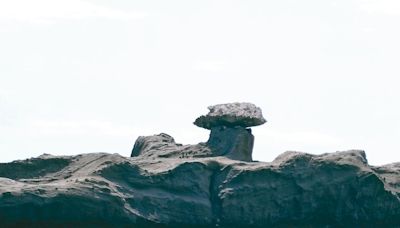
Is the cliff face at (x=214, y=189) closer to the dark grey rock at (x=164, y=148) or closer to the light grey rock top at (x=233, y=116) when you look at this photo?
the dark grey rock at (x=164, y=148)

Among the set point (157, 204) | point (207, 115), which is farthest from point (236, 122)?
point (157, 204)

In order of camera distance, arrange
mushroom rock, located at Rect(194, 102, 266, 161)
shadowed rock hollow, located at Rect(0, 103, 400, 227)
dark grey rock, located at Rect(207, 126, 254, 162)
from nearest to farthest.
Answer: shadowed rock hollow, located at Rect(0, 103, 400, 227), dark grey rock, located at Rect(207, 126, 254, 162), mushroom rock, located at Rect(194, 102, 266, 161)

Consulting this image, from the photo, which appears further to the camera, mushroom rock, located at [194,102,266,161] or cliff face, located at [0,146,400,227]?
mushroom rock, located at [194,102,266,161]

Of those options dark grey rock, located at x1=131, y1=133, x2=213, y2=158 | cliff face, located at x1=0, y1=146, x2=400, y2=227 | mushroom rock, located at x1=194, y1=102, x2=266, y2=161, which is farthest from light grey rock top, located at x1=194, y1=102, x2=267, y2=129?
cliff face, located at x1=0, y1=146, x2=400, y2=227

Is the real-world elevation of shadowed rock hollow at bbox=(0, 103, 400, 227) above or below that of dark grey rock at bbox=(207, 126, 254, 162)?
below

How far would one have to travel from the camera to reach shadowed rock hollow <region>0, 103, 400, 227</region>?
6975 centimetres

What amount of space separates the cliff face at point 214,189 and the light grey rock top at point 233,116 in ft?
6.61

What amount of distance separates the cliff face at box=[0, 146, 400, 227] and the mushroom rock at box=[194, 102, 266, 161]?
1430 mm

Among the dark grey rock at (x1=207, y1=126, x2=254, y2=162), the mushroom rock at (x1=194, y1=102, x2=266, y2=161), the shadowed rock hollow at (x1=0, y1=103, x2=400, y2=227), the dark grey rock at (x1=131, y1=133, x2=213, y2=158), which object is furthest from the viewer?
the dark grey rock at (x1=131, y1=133, x2=213, y2=158)

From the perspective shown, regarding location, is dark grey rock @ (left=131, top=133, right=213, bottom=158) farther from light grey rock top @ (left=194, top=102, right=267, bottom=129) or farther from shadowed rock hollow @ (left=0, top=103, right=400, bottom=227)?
light grey rock top @ (left=194, top=102, right=267, bottom=129)

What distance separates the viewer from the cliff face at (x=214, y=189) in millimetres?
69812

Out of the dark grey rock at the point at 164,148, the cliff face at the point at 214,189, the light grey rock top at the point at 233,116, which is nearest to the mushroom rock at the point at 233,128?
the light grey rock top at the point at 233,116

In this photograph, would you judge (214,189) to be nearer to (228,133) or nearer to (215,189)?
(215,189)

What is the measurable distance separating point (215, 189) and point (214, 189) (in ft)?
0.12
